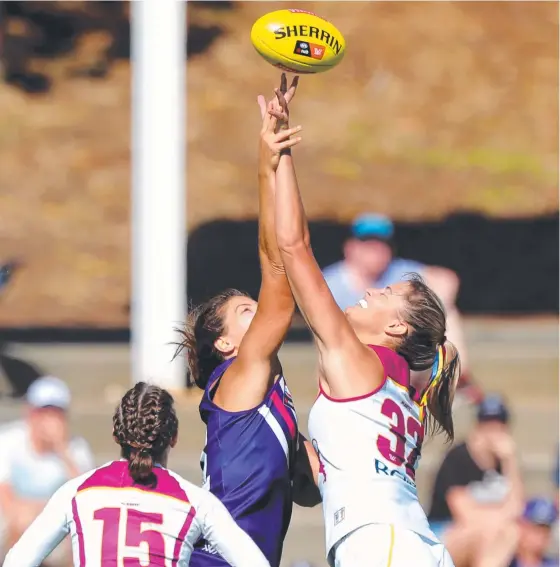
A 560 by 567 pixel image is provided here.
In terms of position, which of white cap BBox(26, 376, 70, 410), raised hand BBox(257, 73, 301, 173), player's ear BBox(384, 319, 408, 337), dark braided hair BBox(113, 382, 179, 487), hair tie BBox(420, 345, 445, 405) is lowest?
white cap BBox(26, 376, 70, 410)

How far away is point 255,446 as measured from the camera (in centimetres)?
362

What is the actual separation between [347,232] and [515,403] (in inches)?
101

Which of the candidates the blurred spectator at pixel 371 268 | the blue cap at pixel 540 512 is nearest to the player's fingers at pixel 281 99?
the blurred spectator at pixel 371 268

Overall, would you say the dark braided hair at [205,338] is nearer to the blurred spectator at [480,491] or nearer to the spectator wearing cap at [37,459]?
the spectator wearing cap at [37,459]

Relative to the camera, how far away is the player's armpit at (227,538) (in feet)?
10.9

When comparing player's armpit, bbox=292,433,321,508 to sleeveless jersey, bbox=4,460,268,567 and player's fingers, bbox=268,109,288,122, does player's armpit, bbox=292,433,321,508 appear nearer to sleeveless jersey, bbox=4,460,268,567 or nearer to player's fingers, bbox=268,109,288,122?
sleeveless jersey, bbox=4,460,268,567

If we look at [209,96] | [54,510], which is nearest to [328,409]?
[54,510]

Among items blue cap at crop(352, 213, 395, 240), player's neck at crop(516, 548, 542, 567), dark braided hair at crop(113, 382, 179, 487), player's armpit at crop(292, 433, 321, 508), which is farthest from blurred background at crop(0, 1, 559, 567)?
dark braided hair at crop(113, 382, 179, 487)

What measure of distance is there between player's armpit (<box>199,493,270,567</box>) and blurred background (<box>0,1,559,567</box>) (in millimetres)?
3766

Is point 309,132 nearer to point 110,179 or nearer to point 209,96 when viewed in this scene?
point 209,96

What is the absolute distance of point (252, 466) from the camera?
363cm

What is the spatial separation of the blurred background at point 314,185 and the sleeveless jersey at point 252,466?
3.45 metres

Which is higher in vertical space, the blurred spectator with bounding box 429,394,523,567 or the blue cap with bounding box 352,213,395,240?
the blue cap with bounding box 352,213,395,240

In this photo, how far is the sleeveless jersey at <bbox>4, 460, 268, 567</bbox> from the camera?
3.36 m
